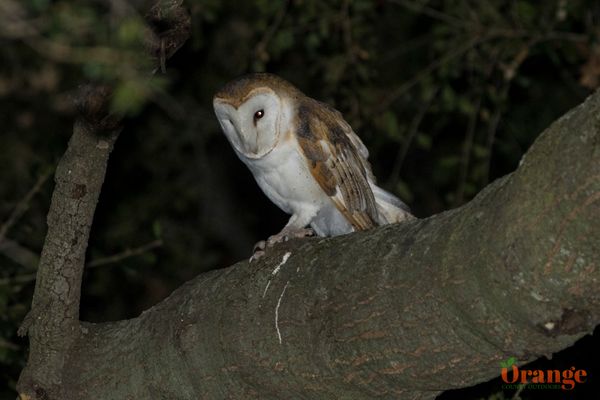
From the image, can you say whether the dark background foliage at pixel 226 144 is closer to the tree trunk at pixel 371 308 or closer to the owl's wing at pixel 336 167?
the owl's wing at pixel 336 167

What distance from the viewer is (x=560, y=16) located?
4.56m

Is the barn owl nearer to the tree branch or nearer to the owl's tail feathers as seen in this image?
the owl's tail feathers

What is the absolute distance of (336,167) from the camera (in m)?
3.38

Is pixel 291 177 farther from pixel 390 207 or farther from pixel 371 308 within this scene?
pixel 371 308

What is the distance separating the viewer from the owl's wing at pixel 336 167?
336 cm

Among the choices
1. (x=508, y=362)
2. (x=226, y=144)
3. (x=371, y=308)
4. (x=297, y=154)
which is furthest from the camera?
(x=226, y=144)

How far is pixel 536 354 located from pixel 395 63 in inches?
191

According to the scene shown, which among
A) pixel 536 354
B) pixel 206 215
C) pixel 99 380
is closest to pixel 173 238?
pixel 206 215

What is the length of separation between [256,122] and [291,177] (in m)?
0.23

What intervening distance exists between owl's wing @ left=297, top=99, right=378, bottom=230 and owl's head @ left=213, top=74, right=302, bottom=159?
70mm

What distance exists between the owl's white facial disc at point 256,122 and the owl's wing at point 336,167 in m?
0.09

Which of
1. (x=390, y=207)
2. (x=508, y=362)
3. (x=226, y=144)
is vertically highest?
(x=226, y=144)

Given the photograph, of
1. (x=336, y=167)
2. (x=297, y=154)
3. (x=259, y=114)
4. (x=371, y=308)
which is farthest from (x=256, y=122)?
(x=371, y=308)

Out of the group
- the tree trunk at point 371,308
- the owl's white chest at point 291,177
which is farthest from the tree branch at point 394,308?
the owl's white chest at point 291,177
